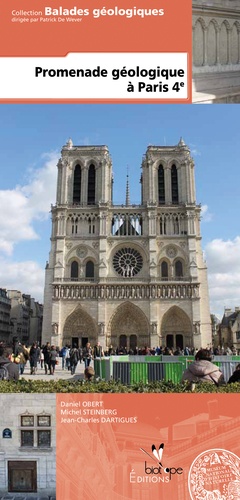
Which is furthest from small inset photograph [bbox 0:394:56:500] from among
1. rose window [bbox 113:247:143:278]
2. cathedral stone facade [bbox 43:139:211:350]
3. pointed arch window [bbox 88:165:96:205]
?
pointed arch window [bbox 88:165:96:205]

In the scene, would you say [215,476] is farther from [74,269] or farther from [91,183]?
[91,183]

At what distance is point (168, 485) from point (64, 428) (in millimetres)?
1385

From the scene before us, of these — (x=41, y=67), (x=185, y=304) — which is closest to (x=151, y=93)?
(x=41, y=67)

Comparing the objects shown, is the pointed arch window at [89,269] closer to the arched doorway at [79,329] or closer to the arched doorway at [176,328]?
the arched doorway at [79,329]

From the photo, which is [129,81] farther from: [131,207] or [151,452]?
[131,207]

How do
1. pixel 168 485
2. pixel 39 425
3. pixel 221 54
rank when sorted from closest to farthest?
pixel 168 485, pixel 39 425, pixel 221 54

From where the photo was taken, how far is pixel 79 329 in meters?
32.5

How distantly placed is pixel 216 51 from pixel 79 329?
27279 mm

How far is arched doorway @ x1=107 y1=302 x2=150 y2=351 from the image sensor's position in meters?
32.1

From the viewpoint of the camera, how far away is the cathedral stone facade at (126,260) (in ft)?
105

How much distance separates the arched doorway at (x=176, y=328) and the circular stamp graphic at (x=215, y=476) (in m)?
27.2

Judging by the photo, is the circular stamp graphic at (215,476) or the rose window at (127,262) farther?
the rose window at (127,262)

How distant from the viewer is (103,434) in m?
5.20

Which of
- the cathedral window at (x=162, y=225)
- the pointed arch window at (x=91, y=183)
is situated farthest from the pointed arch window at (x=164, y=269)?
the pointed arch window at (x=91, y=183)
